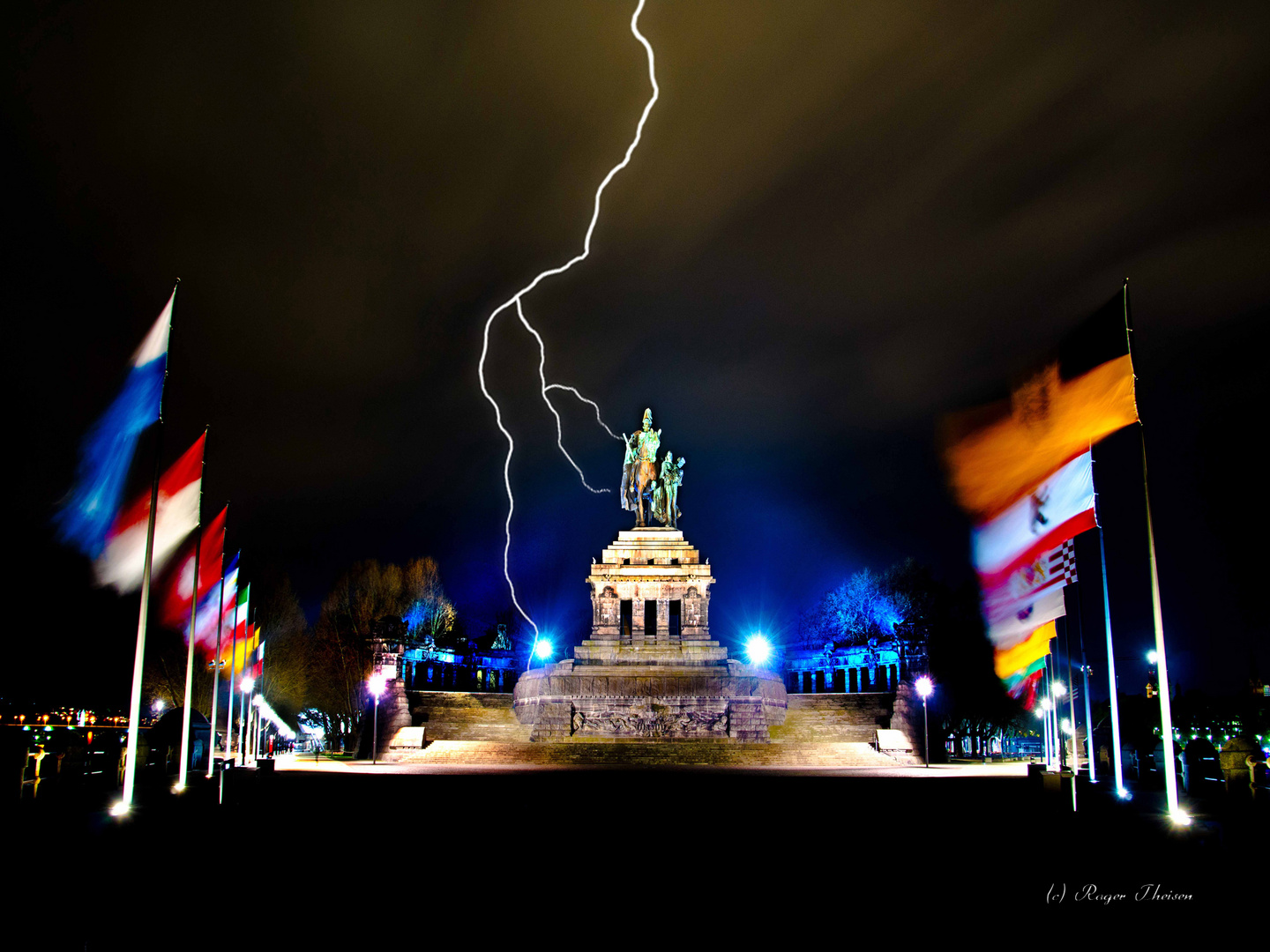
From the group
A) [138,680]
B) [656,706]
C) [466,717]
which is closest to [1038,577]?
[138,680]

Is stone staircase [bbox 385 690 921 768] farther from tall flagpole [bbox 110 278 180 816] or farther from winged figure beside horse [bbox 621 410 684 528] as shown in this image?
tall flagpole [bbox 110 278 180 816]

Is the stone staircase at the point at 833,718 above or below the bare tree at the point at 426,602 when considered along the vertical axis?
below

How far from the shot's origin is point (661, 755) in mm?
44062

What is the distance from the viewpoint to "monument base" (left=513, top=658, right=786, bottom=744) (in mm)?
48812

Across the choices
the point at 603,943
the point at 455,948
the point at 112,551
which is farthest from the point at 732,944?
the point at 112,551

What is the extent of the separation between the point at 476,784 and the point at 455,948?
19867mm

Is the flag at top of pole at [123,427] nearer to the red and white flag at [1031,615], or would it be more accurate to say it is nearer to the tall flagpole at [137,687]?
the tall flagpole at [137,687]

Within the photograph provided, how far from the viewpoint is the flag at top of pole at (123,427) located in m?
19.4

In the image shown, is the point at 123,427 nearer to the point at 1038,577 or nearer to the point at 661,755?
the point at 1038,577

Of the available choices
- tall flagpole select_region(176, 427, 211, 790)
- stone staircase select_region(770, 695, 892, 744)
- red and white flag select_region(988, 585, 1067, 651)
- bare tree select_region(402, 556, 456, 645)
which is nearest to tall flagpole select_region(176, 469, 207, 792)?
tall flagpole select_region(176, 427, 211, 790)
